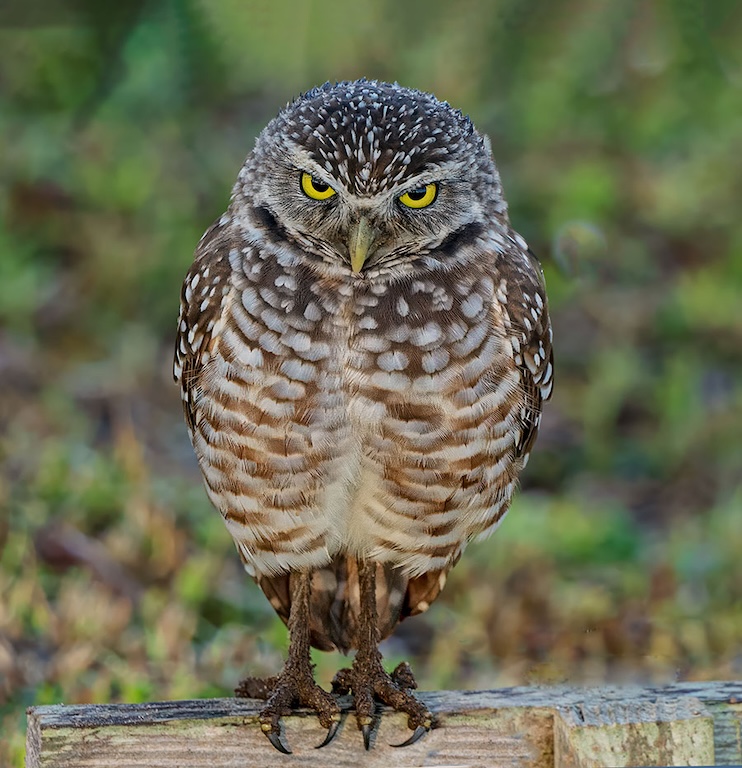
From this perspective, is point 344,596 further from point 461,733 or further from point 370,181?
point 370,181

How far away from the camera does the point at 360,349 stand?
2.61 meters

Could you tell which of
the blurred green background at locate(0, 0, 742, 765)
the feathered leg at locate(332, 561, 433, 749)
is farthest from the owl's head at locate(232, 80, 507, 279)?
the feathered leg at locate(332, 561, 433, 749)

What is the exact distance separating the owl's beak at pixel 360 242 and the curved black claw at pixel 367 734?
Answer: 934 millimetres

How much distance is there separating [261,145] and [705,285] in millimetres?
4307

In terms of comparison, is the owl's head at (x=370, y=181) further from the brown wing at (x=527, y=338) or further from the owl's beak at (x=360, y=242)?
the brown wing at (x=527, y=338)

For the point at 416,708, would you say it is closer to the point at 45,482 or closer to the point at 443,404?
the point at 443,404

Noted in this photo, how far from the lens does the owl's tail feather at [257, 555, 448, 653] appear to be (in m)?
3.06

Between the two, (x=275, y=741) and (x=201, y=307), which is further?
(x=201, y=307)

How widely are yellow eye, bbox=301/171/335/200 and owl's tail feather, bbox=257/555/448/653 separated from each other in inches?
36.4

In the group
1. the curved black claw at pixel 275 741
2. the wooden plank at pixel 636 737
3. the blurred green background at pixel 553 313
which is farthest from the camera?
the curved black claw at pixel 275 741

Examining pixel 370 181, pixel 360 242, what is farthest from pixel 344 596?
pixel 370 181

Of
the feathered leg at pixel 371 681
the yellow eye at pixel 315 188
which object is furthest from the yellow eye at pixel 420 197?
the feathered leg at pixel 371 681

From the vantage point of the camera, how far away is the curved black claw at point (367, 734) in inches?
99.2

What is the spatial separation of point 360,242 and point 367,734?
3.29 feet
